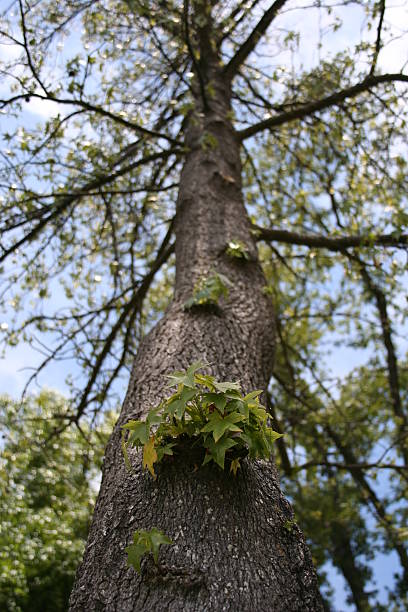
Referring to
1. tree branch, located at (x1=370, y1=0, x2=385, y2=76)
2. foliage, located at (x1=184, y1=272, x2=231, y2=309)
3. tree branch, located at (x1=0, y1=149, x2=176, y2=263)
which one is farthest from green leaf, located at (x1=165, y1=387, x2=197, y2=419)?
tree branch, located at (x1=370, y1=0, x2=385, y2=76)

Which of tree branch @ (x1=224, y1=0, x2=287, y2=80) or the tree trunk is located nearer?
the tree trunk

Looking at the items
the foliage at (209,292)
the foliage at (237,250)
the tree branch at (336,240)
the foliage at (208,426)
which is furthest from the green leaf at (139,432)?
the tree branch at (336,240)

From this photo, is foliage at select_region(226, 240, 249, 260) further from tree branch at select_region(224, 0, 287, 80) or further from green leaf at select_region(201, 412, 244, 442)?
tree branch at select_region(224, 0, 287, 80)

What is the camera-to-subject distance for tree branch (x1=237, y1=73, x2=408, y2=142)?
3478 millimetres

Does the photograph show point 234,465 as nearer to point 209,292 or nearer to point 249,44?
point 209,292

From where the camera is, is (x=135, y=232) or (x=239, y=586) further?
(x=135, y=232)

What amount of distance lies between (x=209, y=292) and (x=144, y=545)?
1.27 m

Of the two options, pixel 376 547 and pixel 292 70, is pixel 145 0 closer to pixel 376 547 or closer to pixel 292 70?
pixel 292 70

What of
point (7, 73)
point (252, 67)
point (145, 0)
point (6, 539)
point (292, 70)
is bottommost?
point (6, 539)

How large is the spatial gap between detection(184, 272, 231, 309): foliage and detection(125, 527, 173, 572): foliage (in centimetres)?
122

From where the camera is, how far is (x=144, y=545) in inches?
46.7

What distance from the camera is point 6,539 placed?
7262mm

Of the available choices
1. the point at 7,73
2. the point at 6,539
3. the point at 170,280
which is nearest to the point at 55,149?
the point at 7,73

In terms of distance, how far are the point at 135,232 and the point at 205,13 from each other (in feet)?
7.12
